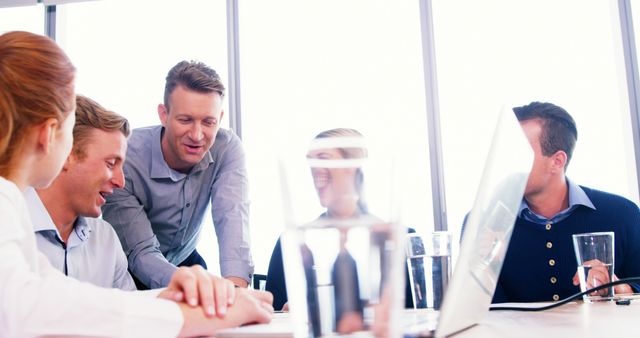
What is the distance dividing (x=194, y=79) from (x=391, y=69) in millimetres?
1983

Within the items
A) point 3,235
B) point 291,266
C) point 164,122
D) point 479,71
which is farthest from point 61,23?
point 291,266

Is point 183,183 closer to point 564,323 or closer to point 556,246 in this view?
point 556,246

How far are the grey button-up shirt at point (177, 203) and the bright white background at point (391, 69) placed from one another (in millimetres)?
1155

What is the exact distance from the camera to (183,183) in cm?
240

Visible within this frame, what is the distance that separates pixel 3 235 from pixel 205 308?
0.29 meters

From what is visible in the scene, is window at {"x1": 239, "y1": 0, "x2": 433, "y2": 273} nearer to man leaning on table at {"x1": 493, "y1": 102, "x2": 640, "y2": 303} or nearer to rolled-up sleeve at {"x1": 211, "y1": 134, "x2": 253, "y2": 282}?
rolled-up sleeve at {"x1": 211, "y1": 134, "x2": 253, "y2": 282}

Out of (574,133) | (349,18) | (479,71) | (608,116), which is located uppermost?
(349,18)

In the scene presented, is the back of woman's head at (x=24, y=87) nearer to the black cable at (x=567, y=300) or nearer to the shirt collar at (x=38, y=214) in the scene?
the shirt collar at (x=38, y=214)

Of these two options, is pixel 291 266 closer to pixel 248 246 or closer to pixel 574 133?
pixel 248 246

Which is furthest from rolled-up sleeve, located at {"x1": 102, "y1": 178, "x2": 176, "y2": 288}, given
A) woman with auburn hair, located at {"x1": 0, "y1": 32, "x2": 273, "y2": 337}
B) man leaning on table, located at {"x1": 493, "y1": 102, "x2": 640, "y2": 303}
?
man leaning on table, located at {"x1": 493, "y1": 102, "x2": 640, "y2": 303}

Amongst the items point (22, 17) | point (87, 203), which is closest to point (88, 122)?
point (87, 203)

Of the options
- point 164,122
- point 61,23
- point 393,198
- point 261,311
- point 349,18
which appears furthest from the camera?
point 61,23

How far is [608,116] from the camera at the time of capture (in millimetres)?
3826

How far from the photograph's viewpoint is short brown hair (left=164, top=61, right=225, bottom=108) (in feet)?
7.37
